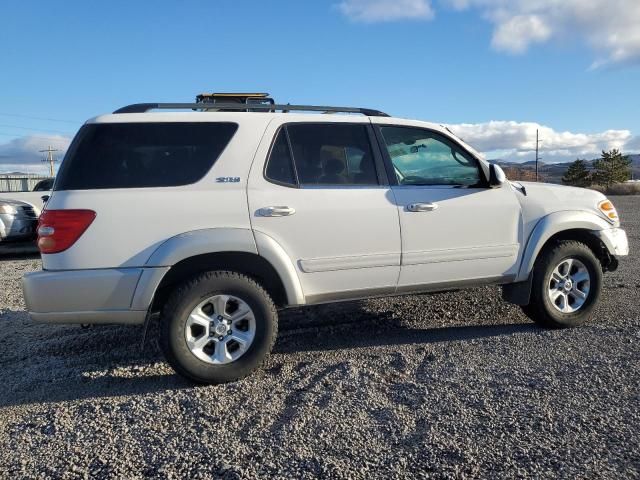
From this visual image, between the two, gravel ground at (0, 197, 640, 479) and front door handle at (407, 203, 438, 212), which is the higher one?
front door handle at (407, 203, 438, 212)

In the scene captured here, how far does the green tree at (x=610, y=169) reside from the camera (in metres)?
64.2

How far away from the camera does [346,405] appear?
10.7 feet

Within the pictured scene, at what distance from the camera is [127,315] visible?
3.55 meters

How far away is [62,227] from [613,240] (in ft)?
15.5

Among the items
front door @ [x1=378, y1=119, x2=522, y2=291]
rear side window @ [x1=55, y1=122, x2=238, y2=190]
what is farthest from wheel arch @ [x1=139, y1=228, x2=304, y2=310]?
front door @ [x1=378, y1=119, x2=522, y2=291]

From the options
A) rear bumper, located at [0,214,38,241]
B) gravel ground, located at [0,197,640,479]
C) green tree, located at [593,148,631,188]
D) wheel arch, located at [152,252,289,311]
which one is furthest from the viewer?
green tree, located at [593,148,631,188]

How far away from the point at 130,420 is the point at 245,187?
1.72 m

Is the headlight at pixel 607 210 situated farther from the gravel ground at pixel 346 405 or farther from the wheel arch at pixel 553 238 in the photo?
the gravel ground at pixel 346 405

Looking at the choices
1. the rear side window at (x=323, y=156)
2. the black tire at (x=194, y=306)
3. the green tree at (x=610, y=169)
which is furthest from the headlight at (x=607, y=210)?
the green tree at (x=610, y=169)

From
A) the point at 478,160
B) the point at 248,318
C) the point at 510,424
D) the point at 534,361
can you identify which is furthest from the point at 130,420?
the point at 478,160

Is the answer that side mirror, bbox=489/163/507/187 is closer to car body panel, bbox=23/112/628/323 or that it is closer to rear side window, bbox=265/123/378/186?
car body panel, bbox=23/112/628/323

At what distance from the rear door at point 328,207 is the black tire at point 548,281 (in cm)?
146

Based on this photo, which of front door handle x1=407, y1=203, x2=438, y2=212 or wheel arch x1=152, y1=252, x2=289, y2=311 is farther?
front door handle x1=407, y1=203, x2=438, y2=212

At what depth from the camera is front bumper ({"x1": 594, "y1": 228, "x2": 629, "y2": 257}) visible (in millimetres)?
4840
